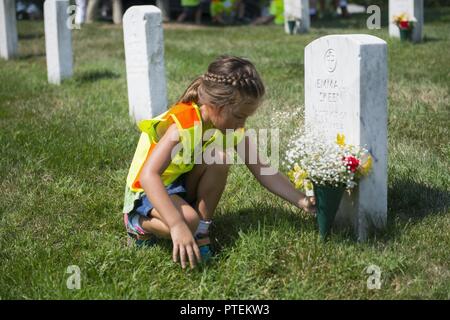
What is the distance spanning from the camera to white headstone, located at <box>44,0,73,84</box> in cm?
836

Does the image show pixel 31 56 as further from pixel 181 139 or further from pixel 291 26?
pixel 181 139

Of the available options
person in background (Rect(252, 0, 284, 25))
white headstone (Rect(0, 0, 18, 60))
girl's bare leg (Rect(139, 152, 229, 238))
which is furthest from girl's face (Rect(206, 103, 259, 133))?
person in background (Rect(252, 0, 284, 25))

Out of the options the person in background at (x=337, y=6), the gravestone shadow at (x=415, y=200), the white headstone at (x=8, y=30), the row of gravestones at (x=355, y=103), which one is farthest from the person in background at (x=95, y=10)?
the row of gravestones at (x=355, y=103)

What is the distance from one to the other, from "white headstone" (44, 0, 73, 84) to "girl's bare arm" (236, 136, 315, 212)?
18.9ft

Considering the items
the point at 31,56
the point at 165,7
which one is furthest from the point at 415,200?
the point at 165,7

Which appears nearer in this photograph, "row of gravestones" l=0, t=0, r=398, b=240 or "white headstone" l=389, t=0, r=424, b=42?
"row of gravestones" l=0, t=0, r=398, b=240

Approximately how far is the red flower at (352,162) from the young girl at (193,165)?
0.32 metres

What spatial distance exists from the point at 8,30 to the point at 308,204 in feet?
31.1

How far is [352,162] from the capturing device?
122 inches

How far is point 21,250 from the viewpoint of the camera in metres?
3.33

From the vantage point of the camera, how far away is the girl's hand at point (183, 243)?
2855 mm

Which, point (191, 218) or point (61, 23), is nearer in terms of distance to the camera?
point (191, 218)

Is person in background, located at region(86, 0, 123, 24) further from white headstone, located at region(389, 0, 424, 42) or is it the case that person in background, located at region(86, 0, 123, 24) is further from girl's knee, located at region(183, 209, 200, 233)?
girl's knee, located at region(183, 209, 200, 233)

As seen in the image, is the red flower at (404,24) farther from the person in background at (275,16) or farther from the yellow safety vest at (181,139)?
the person in background at (275,16)
